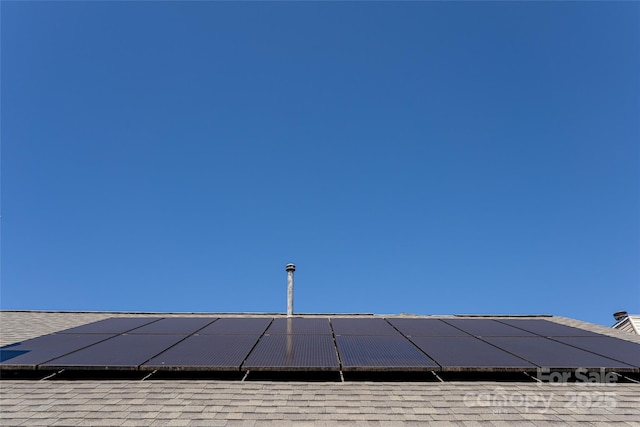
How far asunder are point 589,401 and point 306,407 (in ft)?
12.9

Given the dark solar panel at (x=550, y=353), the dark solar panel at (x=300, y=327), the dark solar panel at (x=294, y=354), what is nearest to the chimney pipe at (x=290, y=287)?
the dark solar panel at (x=300, y=327)

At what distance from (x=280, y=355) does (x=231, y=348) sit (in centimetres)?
99

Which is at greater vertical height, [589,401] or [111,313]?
[111,313]

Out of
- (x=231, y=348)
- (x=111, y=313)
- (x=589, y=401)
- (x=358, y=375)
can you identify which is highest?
(x=111, y=313)

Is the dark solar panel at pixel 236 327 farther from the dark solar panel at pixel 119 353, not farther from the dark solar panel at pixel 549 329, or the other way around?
the dark solar panel at pixel 549 329

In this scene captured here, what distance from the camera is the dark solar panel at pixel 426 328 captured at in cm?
691

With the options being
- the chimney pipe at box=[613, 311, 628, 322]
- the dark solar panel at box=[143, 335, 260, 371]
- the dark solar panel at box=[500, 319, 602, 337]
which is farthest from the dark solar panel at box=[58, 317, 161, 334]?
the chimney pipe at box=[613, 311, 628, 322]

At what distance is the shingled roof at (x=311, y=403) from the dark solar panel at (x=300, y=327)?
188cm

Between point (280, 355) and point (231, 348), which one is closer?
point (280, 355)

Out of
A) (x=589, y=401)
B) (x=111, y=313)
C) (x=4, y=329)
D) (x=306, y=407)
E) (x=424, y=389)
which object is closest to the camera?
(x=306, y=407)

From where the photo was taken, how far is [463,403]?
175 inches

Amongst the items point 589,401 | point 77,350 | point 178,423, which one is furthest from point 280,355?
point 589,401

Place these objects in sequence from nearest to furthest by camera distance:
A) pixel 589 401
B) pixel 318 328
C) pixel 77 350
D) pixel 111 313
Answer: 1. pixel 589 401
2. pixel 77 350
3. pixel 318 328
4. pixel 111 313

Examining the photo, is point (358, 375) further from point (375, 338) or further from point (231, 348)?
point (231, 348)
